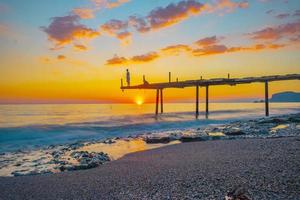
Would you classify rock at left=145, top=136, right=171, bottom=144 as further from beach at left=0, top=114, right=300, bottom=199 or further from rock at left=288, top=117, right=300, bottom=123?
rock at left=288, top=117, right=300, bottom=123

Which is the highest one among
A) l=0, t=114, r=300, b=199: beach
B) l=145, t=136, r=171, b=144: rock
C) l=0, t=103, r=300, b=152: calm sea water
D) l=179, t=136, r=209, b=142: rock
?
l=0, t=114, r=300, b=199: beach

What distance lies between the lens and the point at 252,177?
21.2 ft

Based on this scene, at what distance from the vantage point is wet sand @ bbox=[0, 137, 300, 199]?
18.6ft

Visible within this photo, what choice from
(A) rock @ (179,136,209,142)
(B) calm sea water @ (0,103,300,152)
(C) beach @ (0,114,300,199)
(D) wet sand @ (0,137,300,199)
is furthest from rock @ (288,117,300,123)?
(D) wet sand @ (0,137,300,199)

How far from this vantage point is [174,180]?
22.1ft

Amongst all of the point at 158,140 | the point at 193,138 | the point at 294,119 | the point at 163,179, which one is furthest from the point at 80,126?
the point at 163,179

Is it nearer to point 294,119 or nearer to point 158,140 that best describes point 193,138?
point 158,140

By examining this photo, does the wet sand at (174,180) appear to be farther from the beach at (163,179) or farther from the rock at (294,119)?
the rock at (294,119)

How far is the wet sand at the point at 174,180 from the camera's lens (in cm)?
567

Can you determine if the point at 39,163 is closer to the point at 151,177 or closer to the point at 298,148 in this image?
the point at 151,177

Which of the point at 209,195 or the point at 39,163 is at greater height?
the point at 209,195

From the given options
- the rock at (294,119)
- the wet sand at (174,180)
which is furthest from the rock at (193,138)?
the rock at (294,119)

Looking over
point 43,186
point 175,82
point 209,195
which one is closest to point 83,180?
point 43,186

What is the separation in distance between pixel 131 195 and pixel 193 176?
74.0 inches
